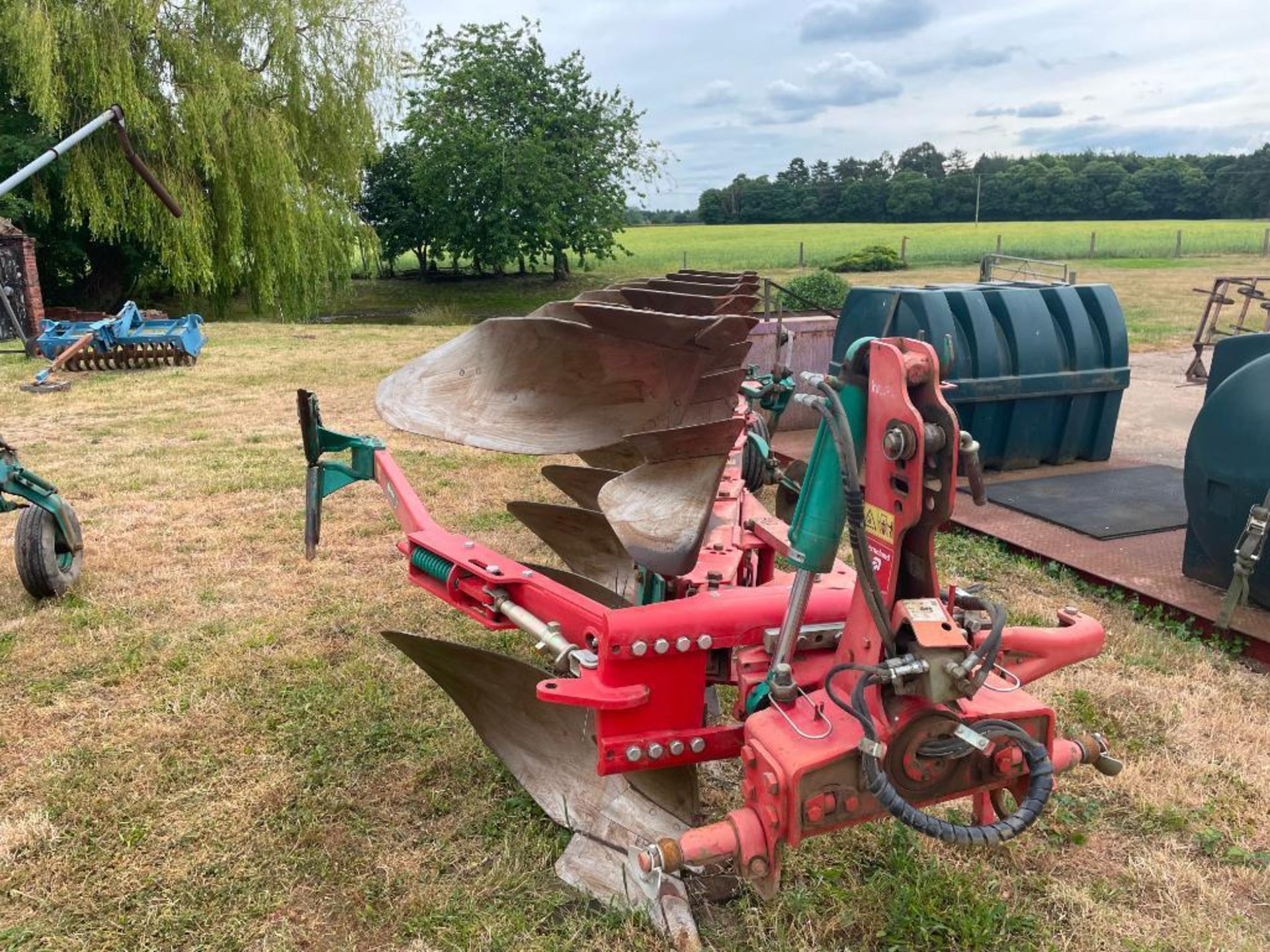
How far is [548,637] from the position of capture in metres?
2.35

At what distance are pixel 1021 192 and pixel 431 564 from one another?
62.4 m

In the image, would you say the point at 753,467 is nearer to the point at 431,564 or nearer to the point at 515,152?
the point at 431,564

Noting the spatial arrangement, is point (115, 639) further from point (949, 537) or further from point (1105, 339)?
point (1105, 339)

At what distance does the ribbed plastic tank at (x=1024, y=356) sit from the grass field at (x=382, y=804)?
1.14 metres

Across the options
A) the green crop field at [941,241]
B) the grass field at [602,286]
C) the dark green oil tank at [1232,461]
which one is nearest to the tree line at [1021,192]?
the green crop field at [941,241]

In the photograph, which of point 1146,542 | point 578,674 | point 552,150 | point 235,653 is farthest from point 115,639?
point 552,150

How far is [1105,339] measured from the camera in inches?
231

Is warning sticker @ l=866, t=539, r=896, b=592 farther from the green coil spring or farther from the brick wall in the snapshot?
the brick wall

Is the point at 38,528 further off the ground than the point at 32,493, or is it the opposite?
the point at 32,493

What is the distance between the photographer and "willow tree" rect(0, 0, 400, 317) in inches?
550

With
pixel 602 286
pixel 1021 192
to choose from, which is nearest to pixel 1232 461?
pixel 602 286

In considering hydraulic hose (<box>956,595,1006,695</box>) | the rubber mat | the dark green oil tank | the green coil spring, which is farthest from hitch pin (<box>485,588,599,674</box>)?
the rubber mat

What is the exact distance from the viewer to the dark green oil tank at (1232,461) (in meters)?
3.50

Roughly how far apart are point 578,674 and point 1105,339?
4953 mm
